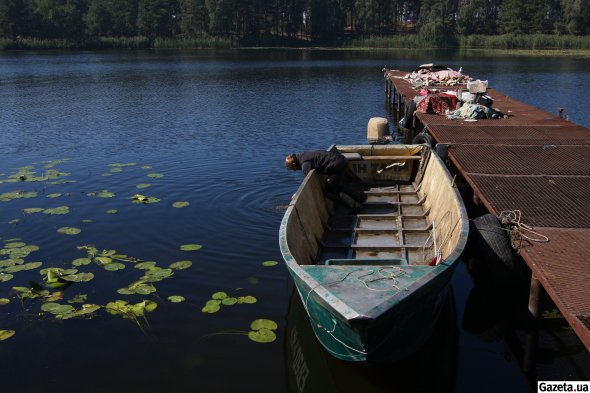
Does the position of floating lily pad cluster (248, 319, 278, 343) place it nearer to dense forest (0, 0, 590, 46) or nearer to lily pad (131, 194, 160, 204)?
lily pad (131, 194, 160, 204)

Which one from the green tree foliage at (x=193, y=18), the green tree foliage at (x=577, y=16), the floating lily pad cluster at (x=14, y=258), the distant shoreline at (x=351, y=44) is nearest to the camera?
the floating lily pad cluster at (x=14, y=258)

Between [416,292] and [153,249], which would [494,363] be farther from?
[153,249]

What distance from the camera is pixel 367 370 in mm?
7191

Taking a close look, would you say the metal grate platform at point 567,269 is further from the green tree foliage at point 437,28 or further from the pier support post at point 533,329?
the green tree foliage at point 437,28

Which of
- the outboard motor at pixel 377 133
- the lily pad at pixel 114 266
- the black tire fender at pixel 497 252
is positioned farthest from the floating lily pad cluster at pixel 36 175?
the black tire fender at pixel 497 252

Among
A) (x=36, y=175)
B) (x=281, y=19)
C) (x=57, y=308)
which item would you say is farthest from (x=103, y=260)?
(x=281, y=19)

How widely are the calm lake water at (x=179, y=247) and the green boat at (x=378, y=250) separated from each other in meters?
0.94

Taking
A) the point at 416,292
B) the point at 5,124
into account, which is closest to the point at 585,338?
the point at 416,292

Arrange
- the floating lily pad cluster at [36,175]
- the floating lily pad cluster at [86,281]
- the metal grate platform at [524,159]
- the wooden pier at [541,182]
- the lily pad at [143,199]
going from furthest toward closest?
1. the floating lily pad cluster at [36,175]
2. the lily pad at [143,199]
3. the metal grate platform at [524,159]
4. the floating lily pad cluster at [86,281]
5. the wooden pier at [541,182]

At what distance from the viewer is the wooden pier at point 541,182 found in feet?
22.4

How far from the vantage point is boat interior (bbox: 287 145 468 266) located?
9102mm

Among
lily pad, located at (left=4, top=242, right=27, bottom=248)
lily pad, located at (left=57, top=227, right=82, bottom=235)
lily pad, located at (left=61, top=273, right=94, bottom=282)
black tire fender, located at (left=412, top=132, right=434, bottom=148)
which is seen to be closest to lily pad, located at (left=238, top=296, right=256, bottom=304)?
lily pad, located at (left=61, top=273, right=94, bottom=282)

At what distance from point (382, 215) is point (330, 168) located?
1.59m

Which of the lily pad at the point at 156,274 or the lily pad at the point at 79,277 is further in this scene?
the lily pad at the point at 156,274
